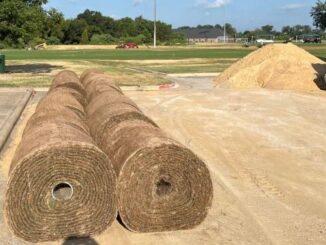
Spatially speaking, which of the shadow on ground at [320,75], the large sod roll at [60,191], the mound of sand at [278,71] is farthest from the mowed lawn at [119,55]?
the large sod roll at [60,191]

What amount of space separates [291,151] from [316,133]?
2162 mm

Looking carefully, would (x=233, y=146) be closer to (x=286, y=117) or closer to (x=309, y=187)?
(x=309, y=187)

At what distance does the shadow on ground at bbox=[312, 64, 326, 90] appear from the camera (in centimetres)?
2250

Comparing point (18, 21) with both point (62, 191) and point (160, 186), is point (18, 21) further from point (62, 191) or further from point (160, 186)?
point (160, 186)

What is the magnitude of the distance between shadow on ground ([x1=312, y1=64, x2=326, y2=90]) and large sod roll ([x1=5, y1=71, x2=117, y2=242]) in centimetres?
1793

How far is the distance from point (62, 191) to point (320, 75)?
19.3m

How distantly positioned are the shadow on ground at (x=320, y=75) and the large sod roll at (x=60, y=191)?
17926 mm

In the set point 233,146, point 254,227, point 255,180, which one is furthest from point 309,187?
point 233,146

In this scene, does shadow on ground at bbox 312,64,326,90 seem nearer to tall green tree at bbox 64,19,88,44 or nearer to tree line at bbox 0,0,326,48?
tree line at bbox 0,0,326,48

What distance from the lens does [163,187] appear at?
6.64 metres

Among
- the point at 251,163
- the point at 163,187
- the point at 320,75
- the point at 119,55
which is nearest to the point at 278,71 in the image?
the point at 320,75

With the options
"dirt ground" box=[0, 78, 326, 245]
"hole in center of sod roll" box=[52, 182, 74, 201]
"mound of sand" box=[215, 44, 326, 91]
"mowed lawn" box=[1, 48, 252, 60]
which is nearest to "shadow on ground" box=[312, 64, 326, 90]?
"mound of sand" box=[215, 44, 326, 91]

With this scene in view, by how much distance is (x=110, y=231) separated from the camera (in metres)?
6.62

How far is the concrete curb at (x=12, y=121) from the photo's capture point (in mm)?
11861
